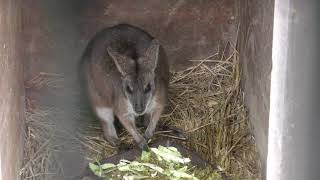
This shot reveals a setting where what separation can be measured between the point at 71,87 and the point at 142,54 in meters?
0.94

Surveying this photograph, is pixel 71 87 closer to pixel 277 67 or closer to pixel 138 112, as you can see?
pixel 138 112

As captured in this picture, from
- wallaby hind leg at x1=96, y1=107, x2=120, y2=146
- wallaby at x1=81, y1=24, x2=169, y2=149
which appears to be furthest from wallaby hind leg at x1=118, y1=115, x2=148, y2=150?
wallaby hind leg at x1=96, y1=107, x2=120, y2=146

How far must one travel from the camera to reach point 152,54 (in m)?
5.21

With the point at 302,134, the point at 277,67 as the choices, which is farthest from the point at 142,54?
the point at 302,134

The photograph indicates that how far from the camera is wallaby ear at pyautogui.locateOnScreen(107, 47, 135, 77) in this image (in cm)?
516

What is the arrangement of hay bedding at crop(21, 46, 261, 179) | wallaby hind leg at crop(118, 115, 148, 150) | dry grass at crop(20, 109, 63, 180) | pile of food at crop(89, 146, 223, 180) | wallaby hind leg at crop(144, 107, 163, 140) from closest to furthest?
pile of food at crop(89, 146, 223, 180) → dry grass at crop(20, 109, 63, 180) → hay bedding at crop(21, 46, 261, 179) → wallaby hind leg at crop(118, 115, 148, 150) → wallaby hind leg at crop(144, 107, 163, 140)

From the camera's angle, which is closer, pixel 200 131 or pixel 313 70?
pixel 313 70

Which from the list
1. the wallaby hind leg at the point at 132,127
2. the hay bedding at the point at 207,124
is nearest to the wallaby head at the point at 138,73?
the wallaby hind leg at the point at 132,127

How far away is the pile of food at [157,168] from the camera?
455 centimetres

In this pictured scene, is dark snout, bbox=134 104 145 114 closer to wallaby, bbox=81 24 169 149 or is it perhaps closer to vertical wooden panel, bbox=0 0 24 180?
wallaby, bbox=81 24 169 149

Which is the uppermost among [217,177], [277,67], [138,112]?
[277,67]

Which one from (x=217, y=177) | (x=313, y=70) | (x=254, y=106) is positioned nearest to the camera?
(x=313, y=70)

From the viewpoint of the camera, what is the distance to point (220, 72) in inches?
234

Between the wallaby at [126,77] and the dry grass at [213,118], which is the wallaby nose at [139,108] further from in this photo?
the dry grass at [213,118]
